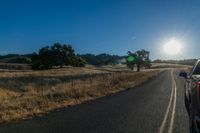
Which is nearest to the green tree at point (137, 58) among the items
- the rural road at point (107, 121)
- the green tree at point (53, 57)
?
the green tree at point (53, 57)

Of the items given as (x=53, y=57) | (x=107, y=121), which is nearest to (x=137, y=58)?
(x=53, y=57)

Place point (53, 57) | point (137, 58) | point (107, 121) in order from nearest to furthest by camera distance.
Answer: point (107, 121), point (53, 57), point (137, 58)

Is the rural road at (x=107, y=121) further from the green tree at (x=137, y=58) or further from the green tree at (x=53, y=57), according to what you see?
the green tree at (x=137, y=58)

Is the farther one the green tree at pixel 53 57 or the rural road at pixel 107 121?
the green tree at pixel 53 57

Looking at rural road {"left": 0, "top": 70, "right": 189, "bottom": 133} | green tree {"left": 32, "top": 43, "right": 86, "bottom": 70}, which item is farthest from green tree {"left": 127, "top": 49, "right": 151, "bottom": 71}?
rural road {"left": 0, "top": 70, "right": 189, "bottom": 133}

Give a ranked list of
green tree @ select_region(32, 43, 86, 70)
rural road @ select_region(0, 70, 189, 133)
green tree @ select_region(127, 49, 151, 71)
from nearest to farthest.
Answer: rural road @ select_region(0, 70, 189, 133) < green tree @ select_region(32, 43, 86, 70) < green tree @ select_region(127, 49, 151, 71)

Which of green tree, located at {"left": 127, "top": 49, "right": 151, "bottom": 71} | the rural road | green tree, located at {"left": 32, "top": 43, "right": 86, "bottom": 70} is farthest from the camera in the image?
green tree, located at {"left": 127, "top": 49, "right": 151, "bottom": 71}

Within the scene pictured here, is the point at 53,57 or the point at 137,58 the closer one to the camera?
the point at 53,57

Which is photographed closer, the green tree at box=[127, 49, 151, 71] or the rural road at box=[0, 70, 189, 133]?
the rural road at box=[0, 70, 189, 133]

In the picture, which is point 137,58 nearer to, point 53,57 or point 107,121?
point 53,57

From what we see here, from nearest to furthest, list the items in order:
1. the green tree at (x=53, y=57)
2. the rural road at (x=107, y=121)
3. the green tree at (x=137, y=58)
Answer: the rural road at (x=107, y=121)
the green tree at (x=53, y=57)
the green tree at (x=137, y=58)

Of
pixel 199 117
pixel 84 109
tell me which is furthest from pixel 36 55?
pixel 199 117

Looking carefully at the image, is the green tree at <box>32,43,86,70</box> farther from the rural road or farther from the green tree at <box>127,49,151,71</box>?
the rural road

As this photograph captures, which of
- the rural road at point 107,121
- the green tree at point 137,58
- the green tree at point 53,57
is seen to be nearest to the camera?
the rural road at point 107,121
